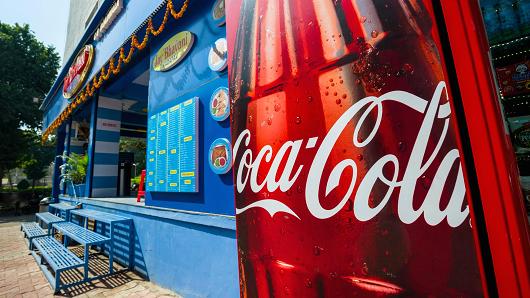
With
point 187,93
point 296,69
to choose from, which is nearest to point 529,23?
point 296,69

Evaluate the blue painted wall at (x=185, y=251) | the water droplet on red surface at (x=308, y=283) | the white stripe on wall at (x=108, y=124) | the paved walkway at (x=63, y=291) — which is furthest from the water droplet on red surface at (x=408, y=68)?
the white stripe on wall at (x=108, y=124)

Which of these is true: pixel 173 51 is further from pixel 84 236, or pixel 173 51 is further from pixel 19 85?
pixel 19 85

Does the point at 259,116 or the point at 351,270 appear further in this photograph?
the point at 259,116

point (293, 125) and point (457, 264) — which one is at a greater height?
point (293, 125)

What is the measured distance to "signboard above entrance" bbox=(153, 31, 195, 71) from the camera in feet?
12.4

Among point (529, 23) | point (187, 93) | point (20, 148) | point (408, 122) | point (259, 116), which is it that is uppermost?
point (20, 148)

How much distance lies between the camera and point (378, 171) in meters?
0.95

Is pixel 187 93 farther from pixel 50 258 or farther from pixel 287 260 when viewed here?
pixel 50 258

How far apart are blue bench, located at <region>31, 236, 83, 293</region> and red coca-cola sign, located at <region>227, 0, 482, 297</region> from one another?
403 cm

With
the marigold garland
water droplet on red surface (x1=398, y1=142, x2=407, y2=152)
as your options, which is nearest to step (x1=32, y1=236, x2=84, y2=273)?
the marigold garland

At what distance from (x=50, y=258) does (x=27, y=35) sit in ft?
77.9

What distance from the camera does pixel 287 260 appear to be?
1.19 meters

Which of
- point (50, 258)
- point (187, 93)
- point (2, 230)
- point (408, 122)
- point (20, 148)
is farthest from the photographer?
point (20, 148)

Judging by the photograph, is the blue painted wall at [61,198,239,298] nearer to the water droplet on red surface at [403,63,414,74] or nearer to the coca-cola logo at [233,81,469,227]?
the coca-cola logo at [233,81,469,227]
